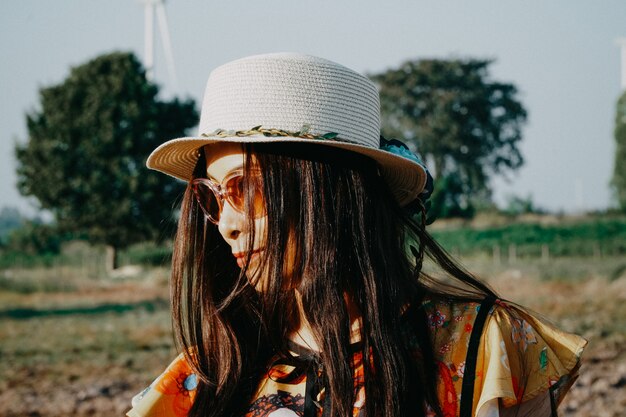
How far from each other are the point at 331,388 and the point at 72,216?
1079 inches

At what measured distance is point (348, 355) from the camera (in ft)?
4.77

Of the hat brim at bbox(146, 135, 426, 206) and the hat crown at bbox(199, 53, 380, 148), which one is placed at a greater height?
the hat crown at bbox(199, 53, 380, 148)

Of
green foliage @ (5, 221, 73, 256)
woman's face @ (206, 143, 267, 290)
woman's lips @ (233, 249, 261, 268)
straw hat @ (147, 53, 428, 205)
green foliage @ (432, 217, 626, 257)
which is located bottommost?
green foliage @ (5, 221, 73, 256)

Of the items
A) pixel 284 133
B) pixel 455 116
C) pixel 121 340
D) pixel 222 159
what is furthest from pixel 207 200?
pixel 455 116

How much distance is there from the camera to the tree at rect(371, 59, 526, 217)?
37156 millimetres

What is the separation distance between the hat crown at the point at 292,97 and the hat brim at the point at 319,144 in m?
0.04

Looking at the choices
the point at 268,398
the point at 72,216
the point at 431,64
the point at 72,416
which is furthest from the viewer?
the point at 431,64

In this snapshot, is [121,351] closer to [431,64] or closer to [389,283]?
[389,283]

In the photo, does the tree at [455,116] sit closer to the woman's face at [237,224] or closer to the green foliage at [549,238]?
the green foliage at [549,238]

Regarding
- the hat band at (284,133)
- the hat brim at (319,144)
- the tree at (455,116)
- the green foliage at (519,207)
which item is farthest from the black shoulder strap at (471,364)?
the tree at (455,116)

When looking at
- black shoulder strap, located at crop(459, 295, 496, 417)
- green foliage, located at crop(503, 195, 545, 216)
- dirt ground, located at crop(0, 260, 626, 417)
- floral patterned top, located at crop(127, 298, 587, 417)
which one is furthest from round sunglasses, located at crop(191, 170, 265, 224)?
green foliage, located at crop(503, 195, 545, 216)

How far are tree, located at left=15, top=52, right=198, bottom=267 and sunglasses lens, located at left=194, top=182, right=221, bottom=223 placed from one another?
983 inches

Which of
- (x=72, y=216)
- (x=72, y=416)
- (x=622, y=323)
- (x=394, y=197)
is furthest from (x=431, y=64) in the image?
(x=394, y=197)

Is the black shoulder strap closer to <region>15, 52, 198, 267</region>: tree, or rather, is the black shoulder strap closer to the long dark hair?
the long dark hair
